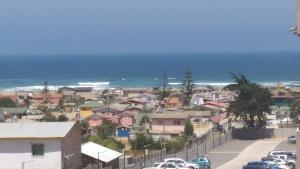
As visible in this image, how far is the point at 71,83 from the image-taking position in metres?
177

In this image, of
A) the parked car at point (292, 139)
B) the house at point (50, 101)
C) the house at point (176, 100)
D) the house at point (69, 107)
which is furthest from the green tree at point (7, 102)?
the parked car at point (292, 139)

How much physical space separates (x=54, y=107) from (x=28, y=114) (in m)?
13.6

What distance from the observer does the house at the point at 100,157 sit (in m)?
34.4

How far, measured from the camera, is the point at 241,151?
1704 inches

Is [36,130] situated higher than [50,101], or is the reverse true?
[50,101]

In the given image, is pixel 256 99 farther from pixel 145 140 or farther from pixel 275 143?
pixel 145 140

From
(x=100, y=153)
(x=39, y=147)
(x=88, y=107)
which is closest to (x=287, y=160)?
(x=100, y=153)

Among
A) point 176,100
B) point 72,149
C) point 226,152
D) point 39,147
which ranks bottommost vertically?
point 226,152

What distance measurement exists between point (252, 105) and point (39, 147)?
23.2 m

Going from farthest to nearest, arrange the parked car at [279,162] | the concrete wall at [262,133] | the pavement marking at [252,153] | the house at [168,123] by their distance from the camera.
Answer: the house at [168,123] < the concrete wall at [262,133] < the pavement marking at [252,153] < the parked car at [279,162]

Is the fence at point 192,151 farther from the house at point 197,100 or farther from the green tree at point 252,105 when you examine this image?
the house at point 197,100

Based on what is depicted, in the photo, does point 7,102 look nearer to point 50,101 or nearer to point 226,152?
point 50,101

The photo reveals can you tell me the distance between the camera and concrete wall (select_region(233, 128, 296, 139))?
49781 millimetres

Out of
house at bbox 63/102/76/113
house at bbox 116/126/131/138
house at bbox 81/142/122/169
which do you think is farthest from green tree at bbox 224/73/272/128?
house at bbox 63/102/76/113
